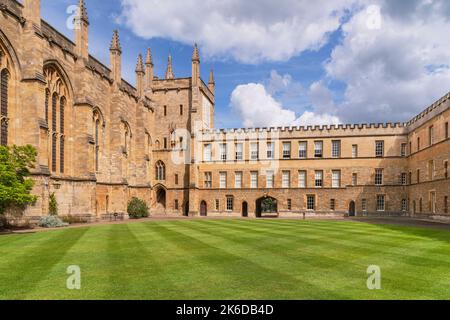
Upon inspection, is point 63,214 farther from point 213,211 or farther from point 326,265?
point 326,265

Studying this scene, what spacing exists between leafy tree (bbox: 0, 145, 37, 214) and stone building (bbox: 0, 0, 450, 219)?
1693 millimetres

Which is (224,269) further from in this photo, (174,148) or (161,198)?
(161,198)

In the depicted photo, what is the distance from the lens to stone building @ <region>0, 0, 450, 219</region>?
2483 cm

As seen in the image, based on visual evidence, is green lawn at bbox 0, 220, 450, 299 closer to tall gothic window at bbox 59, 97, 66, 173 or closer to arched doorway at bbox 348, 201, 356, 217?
tall gothic window at bbox 59, 97, 66, 173

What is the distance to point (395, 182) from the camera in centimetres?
4359

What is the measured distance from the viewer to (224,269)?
9.28 metres

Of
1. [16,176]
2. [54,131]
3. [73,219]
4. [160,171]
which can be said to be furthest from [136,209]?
Answer: [16,176]

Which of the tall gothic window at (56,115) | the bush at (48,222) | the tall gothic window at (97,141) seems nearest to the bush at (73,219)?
the bush at (48,222)

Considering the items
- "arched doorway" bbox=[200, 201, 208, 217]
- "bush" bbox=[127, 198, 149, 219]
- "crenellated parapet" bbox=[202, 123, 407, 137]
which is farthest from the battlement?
"bush" bbox=[127, 198, 149, 219]

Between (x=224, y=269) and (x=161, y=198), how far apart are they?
139 ft

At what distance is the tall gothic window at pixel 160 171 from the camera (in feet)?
162

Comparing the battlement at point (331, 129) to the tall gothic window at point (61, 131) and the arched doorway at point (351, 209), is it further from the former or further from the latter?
the tall gothic window at point (61, 131)
